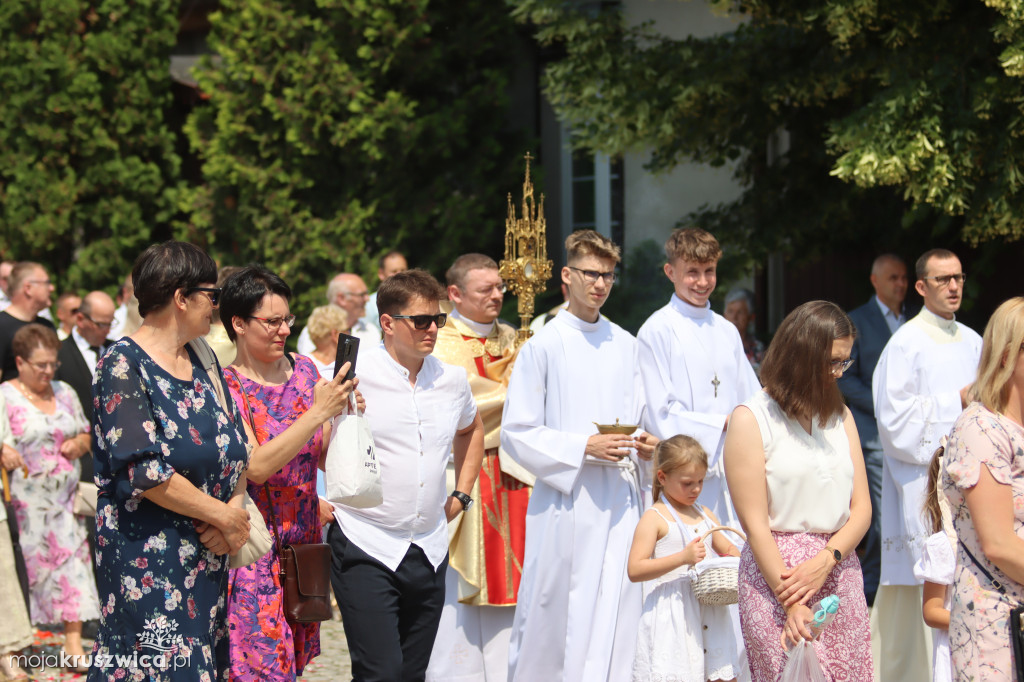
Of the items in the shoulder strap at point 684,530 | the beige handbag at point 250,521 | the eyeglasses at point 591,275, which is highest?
the eyeglasses at point 591,275

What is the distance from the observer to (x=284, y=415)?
4566mm

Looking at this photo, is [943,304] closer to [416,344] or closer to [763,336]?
[416,344]

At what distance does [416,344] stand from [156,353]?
3.96ft

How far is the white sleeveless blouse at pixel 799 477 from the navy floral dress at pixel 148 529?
1890mm

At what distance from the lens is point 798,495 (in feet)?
13.2

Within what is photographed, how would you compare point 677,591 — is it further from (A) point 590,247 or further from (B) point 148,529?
(B) point 148,529

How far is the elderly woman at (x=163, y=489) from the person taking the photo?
375cm

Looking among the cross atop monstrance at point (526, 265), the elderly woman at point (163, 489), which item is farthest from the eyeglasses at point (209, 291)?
the cross atop monstrance at point (526, 265)

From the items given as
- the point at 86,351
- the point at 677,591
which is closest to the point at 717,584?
the point at 677,591

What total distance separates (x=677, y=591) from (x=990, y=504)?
179 centimetres

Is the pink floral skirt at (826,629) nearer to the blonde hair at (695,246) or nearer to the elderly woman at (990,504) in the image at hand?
the elderly woman at (990,504)

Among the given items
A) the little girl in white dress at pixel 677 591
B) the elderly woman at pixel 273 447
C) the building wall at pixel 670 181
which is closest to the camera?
the elderly woman at pixel 273 447

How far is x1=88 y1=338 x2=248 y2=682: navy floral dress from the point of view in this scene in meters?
3.73

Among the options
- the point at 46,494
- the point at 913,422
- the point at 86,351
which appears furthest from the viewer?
the point at 86,351
